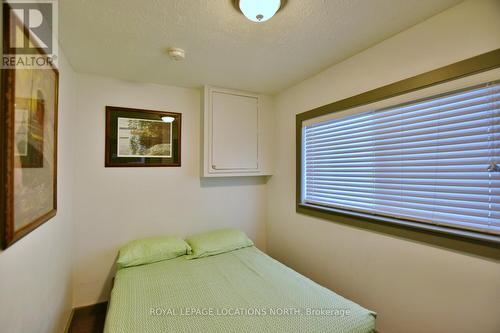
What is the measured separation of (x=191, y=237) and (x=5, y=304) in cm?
162

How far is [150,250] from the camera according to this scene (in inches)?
83.2

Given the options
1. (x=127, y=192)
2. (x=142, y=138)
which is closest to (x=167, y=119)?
(x=142, y=138)

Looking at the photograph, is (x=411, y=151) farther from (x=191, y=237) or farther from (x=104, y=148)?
(x=104, y=148)

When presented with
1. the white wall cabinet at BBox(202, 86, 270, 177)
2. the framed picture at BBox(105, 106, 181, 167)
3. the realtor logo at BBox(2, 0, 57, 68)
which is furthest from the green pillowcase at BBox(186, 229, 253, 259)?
the realtor logo at BBox(2, 0, 57, 68)

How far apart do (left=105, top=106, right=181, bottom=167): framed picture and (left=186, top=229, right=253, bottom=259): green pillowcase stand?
0.86 metres

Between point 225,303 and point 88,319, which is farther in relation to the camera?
point 88,319

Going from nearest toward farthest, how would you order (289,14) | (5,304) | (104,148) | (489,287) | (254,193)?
(5,304)
(489,287)
(289,14)
(104,148)
(254,193)

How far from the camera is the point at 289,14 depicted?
53.9 inches

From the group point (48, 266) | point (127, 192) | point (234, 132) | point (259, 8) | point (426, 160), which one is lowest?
point (48, 266)

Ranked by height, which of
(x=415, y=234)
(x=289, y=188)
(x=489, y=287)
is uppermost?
(x=289, y=188)

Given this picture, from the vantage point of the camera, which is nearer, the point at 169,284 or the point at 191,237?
the point at 169,284

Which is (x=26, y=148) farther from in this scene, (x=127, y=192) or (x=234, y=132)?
(x=234, y=132)

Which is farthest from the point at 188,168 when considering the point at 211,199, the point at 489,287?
the point at 489,287

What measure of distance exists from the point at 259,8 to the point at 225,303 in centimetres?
178
